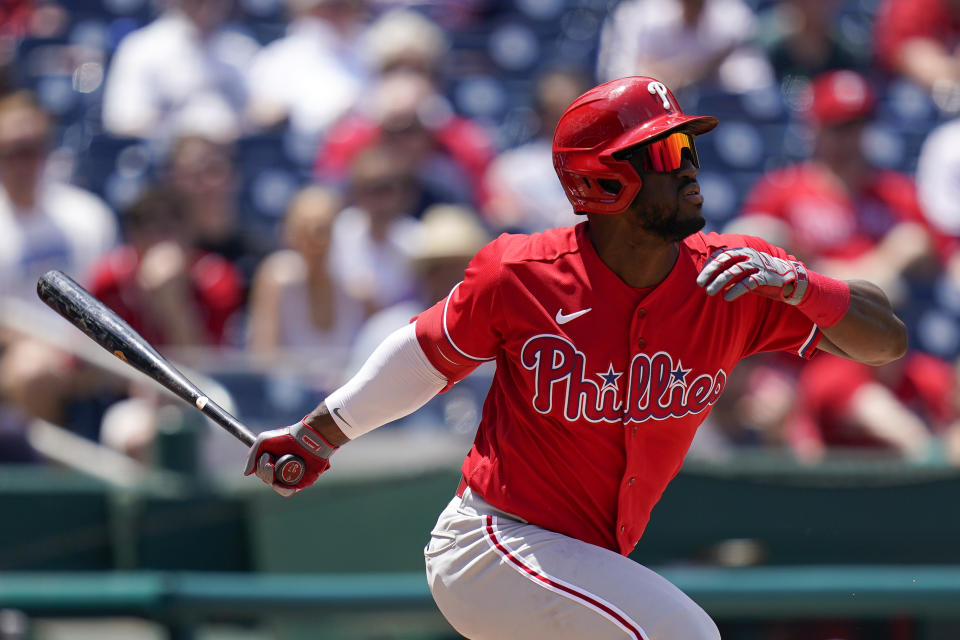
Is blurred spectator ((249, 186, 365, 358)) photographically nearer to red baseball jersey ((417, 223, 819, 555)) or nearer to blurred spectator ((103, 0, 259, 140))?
blurred spectator ((103, 0, 259, 140))

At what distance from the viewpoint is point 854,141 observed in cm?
657

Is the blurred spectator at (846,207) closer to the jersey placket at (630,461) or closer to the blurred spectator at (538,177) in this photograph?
the blurred spectator at (538,177)

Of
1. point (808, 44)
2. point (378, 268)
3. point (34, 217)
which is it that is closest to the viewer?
point (378, 268)

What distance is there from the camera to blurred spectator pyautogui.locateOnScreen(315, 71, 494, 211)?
6594mm

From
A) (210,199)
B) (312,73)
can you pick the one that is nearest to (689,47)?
(312,73)

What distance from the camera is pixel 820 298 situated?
2939 millimetres

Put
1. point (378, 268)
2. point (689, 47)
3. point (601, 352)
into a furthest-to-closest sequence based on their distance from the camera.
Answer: point (689, 47), point (378, 268), point (601, 352)

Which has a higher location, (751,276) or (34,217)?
(751,276)

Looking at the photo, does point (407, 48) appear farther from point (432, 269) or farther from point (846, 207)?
point (846, 207)

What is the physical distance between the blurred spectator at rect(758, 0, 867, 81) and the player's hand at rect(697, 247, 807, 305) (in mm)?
4860

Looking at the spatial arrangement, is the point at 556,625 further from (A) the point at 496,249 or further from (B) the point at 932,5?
(B) the point at 932,5

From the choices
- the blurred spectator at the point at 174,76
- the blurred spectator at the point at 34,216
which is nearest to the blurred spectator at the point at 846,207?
the blurred spectator at the point at 174,76

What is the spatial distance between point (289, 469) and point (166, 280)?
298cm

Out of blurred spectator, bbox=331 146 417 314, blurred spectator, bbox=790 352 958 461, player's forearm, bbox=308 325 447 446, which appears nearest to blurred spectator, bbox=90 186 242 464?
blurred spectator, bbox=331 146 417 314
